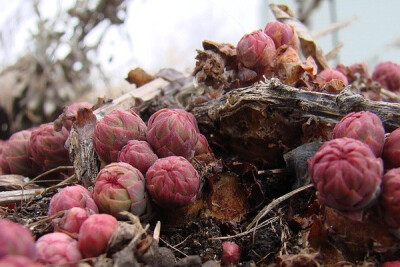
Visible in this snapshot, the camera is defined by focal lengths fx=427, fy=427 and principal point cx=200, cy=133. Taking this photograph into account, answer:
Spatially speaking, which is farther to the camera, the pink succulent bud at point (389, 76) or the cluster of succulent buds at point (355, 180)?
the pink succulent bud at point (389, 76)

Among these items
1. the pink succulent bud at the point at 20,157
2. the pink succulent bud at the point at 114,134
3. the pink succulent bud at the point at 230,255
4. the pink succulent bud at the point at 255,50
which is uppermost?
the pink succulent bud at the point at 255,50

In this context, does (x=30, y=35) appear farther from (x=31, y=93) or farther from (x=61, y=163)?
(x=61, y=163)

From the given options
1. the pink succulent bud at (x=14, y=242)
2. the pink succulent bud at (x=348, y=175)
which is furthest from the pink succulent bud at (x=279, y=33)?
the pink succulent bud at (x=14, y=242)

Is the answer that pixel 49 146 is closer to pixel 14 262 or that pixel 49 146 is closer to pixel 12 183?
pixel 12 183

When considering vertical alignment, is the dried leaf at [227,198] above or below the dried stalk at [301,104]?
below

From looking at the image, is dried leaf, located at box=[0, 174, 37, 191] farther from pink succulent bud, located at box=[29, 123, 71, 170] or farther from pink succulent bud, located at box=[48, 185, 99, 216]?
pink succulent bud, located at box=[48, 185, 99, 216]

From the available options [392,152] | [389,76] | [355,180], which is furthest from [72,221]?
[389,76]

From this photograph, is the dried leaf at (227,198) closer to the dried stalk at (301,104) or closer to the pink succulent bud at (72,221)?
the dried stalk at (301,104)
